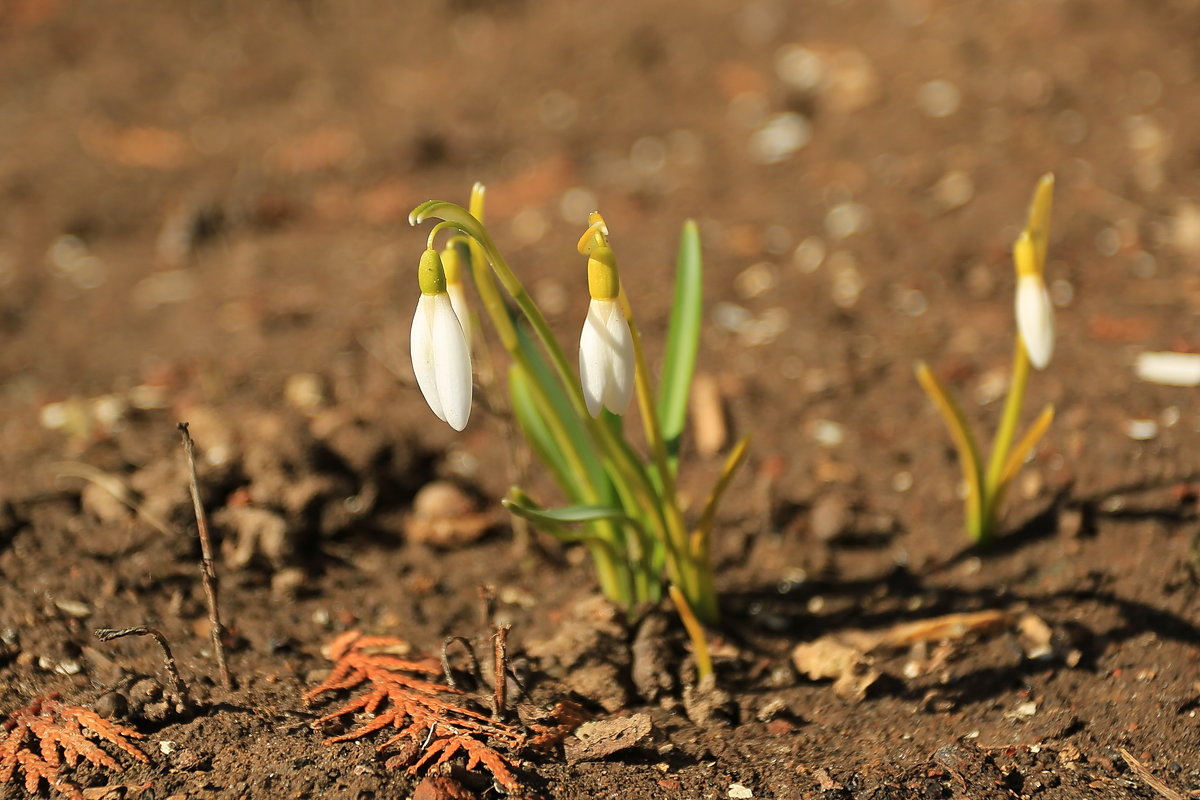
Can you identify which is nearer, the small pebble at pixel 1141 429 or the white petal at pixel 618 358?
the white petal at pixel 618 358

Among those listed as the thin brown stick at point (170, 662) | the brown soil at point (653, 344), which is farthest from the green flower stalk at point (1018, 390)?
the thin brown stick at point (170, 662)

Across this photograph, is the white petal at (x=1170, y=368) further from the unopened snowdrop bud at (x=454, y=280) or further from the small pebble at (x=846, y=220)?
the unopened snowdrop bud at (x=454, y=280)

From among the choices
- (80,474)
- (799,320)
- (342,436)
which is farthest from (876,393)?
(80,474)

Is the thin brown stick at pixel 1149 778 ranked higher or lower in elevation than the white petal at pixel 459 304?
lower

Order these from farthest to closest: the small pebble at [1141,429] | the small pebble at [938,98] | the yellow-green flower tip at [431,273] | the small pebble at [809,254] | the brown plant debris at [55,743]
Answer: the small pebble at [938,98] → the small pebble at [809,254] → the small pebble at [1141,429] → the brown plant debris at [55,743] → the yellow-green flower tip at [431,273]

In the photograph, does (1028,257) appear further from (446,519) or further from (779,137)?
(779,137)

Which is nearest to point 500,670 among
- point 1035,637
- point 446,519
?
point 446,519

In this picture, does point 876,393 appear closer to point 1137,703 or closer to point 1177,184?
point 1137,703

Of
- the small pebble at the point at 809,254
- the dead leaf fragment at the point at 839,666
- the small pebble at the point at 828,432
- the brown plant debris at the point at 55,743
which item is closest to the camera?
the brown plant debris at the point at 55,743
